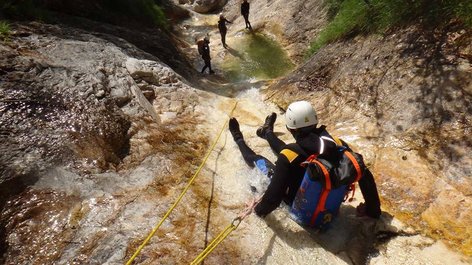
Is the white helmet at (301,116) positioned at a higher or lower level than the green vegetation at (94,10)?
lower

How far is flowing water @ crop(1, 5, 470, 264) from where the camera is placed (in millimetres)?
3377

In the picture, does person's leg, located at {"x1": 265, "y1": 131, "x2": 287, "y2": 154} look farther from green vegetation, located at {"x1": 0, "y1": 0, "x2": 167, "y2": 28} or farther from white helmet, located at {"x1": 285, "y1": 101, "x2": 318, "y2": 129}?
green vegetation, located at {"x1": 0, "y1": 0, "x2": 167, "y2": 28}

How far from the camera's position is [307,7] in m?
12.7

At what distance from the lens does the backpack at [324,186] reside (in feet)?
10.6

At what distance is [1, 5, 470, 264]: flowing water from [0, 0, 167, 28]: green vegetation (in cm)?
426

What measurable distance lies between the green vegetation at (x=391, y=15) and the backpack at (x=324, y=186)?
3.70 m

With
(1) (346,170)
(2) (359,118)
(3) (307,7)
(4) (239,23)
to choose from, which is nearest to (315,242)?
(1) (346,170)

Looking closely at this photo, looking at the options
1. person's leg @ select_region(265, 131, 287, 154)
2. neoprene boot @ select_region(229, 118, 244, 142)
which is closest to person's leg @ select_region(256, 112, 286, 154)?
person's leg @ select_region(265, 131, 287, 154)

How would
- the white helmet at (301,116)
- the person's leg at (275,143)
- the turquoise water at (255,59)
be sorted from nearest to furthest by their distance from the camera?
1. the white helmet at (301,116)
2. the person's leg at (275,143)
3. the turquoise water at (255,59)

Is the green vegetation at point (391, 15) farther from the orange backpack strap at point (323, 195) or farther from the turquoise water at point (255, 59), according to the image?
the orange backpack strap at point (323, 195)

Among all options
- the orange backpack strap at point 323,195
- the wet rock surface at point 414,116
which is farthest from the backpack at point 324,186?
the wet rock surface at point 414,116

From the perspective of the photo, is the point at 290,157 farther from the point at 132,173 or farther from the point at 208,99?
the point at 208,99

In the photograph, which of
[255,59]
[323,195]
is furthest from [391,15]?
[255,59]

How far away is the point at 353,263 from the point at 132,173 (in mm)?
2906
